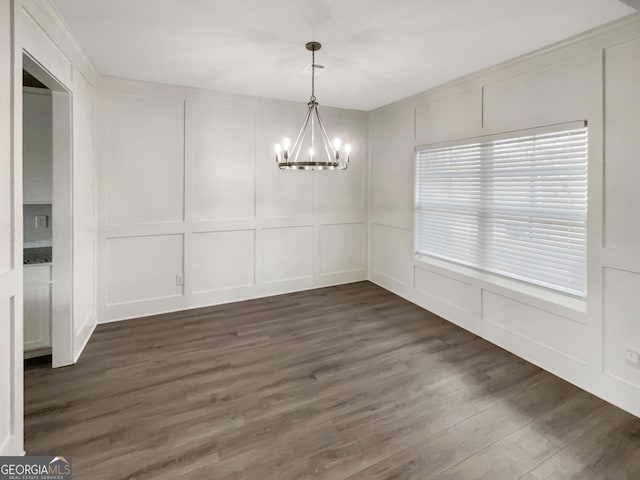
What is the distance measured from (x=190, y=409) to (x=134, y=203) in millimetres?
2578

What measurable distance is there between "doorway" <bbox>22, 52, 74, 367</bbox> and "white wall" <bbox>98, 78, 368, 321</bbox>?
2.07ft

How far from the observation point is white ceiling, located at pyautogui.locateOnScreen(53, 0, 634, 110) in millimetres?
2281

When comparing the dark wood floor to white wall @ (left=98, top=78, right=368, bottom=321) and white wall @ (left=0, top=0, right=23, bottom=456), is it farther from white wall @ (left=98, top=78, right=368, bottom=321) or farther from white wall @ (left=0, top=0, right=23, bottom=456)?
white wall @ (left=98, top=78, right=368, bottom=321)

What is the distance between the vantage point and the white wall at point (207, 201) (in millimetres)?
3904

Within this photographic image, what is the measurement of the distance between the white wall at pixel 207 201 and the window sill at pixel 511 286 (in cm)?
172

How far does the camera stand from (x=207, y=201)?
4.36 m

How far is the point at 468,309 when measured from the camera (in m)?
3.75

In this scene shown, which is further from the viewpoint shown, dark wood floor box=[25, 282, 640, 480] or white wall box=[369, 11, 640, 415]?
white wall box=[369, 11, 640, 415]

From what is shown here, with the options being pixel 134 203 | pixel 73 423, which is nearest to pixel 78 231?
pixel 134 203

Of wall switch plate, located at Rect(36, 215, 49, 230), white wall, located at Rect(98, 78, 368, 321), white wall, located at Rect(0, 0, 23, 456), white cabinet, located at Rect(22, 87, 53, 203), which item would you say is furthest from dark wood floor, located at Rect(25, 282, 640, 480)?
white cabinet, located at Rect(22, 87, 53, 203)

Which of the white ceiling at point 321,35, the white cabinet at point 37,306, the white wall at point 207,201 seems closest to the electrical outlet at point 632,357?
the white ceiling at point 321,35

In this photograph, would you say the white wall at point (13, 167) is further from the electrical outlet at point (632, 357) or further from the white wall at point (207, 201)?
the electrical outlet at point (632, 357)

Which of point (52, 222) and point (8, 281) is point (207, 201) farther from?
point (8, 281)

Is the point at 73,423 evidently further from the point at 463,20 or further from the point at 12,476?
the point at 463,20
